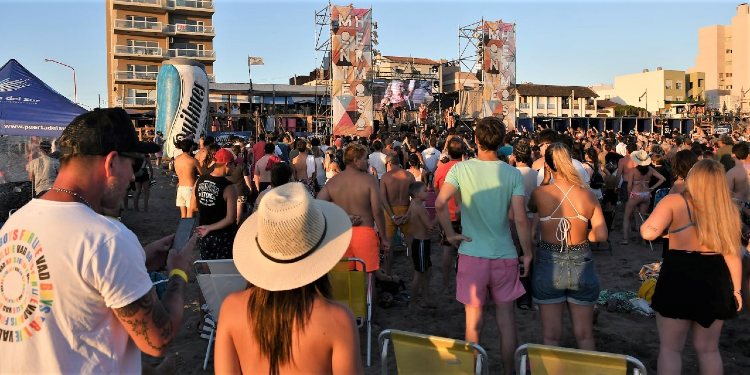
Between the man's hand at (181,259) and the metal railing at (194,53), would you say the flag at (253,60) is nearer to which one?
the metal railing at (194,53)

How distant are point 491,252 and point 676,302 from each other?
1097 mm

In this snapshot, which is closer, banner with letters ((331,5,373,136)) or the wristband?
the wristband

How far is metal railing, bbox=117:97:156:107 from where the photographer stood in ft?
142

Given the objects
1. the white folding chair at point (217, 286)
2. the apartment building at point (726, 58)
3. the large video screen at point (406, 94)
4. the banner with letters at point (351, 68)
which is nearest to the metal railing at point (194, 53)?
the large video screen at point (406, 94)

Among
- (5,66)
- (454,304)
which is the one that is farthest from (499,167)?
(5,66)

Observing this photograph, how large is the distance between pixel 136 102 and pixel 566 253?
4575 cm

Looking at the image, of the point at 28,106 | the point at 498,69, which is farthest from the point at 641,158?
the point at 498,69

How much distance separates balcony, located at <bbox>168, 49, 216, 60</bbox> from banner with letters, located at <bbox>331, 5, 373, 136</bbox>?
2745cm

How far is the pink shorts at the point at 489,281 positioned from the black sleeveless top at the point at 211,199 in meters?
2.44

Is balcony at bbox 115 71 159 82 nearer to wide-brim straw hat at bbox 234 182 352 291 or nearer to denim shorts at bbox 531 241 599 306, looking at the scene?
denim shorts at bbox 531 241 599 306

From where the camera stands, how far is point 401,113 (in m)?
33.7

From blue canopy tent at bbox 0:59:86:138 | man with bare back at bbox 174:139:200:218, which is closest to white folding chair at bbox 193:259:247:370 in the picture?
man with bare back at bbox 174:139:200:218

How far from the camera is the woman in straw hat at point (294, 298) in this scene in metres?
→ 1.55

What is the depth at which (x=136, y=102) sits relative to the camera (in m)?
43.8
